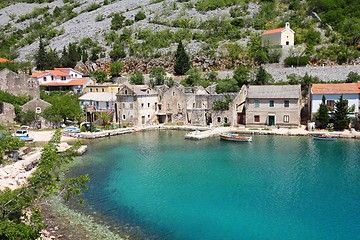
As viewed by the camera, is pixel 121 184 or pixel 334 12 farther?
pixel 334 12

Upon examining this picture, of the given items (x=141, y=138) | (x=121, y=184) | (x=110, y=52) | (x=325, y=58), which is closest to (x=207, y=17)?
(x=110, y=52)

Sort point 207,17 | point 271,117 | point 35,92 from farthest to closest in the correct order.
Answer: point 207,17 → point 35,92 → point 271,117

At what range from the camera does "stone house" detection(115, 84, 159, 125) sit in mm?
46969

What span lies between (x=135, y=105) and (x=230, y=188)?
25.9 metres

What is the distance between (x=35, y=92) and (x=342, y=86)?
39.1m

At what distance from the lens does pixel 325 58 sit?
2298 inches

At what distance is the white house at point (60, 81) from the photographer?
59.9 metres

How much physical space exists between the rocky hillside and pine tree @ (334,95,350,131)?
68.5ft

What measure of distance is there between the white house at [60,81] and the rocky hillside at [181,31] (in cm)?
1572

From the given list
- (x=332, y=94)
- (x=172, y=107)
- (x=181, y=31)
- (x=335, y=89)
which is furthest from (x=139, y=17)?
(x=332, y=94)

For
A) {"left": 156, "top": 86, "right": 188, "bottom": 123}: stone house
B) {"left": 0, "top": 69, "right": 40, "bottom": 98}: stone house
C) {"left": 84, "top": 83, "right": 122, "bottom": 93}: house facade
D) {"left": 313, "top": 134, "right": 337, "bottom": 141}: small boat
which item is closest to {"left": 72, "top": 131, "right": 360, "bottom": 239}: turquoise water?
{"left": 313, "top": 134, "right": 337, "bottom": 141}: small boat

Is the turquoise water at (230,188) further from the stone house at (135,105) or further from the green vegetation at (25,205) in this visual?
the stone house at (135,105)

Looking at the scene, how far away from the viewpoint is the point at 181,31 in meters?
81.6

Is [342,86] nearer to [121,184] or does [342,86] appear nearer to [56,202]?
[121,184]
